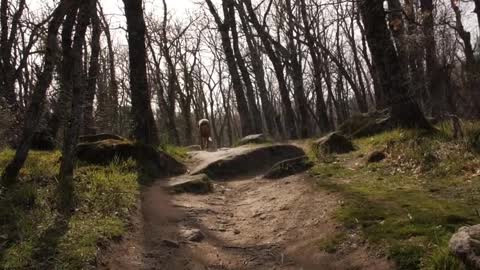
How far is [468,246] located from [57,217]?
14.5ft

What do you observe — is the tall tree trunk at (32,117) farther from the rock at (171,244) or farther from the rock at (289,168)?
the rock at (289,168)

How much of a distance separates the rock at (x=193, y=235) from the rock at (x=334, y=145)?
14.4ft

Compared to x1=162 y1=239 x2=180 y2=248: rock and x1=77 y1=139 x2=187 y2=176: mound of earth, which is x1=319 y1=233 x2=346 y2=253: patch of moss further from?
x1=77 y1=139 x2=187 y2=176: mound of earth

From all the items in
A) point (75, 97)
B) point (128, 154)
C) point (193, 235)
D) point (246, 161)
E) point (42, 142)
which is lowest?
point (193, 235)

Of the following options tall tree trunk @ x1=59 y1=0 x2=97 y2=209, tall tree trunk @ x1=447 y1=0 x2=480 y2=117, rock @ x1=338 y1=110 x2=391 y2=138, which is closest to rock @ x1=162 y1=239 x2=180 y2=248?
tall tree trunk @ x1=59 y1=0 x2=97 y2=209

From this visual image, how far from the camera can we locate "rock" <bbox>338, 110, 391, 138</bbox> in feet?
38.6

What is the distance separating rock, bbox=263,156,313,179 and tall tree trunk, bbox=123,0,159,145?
3250 mm

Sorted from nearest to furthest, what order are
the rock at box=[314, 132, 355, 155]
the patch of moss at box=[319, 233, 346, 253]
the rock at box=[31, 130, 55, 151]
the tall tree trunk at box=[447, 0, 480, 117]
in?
1. the patch of moss at box=[319, 233, 346, 253]
2. the rock at box=[314, 132, 355, 155]
3. the rock at box=[31, 130, 55, 151]
4. the tall tree trunk at box=[447, 0, 480, 117]

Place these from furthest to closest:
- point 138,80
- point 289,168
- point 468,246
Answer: point 138,80
point 289,168
point 468,246

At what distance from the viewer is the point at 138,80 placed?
11484 mm

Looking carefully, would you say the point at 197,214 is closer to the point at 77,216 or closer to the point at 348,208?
the point at 77,216

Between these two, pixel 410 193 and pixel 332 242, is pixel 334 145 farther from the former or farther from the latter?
pixel 332 242

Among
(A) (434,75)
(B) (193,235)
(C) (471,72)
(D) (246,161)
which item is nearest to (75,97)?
(B) (193,235)

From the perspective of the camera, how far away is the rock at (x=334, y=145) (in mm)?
10250
